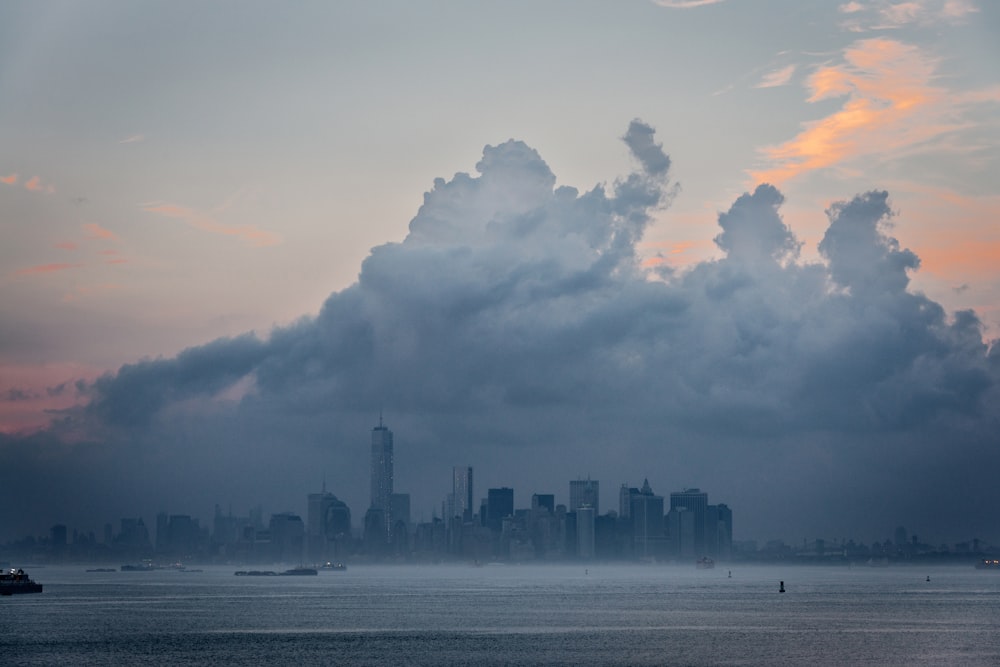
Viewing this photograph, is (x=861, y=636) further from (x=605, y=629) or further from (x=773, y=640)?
(x=605, y=629)

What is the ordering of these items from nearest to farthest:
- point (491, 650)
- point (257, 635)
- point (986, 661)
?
1. point (986, 661)
2. point (491, 650)
3. point (257, 635)

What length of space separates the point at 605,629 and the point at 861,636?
126 feet

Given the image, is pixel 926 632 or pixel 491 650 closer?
pixel 491 650

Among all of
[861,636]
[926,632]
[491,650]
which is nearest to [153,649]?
[491,650]

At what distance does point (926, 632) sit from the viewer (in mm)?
191500

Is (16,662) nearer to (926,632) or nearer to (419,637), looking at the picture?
(419,637)

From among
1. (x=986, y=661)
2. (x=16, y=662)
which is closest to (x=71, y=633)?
(x=16, y=662)

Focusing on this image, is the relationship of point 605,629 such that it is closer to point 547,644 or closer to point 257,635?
point 547,644

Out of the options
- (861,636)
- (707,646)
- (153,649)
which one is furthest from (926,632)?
(153,649)

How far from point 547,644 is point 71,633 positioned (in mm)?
73751

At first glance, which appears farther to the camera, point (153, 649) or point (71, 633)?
point (71, 633)

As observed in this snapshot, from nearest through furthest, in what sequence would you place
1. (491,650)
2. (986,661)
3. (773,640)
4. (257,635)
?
(986,661) < (491,650) < (773,640) < (257,635)

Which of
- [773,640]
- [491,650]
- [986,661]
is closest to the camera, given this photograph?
[986,661]

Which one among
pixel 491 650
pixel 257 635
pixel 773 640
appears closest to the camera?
pixel 491 650
